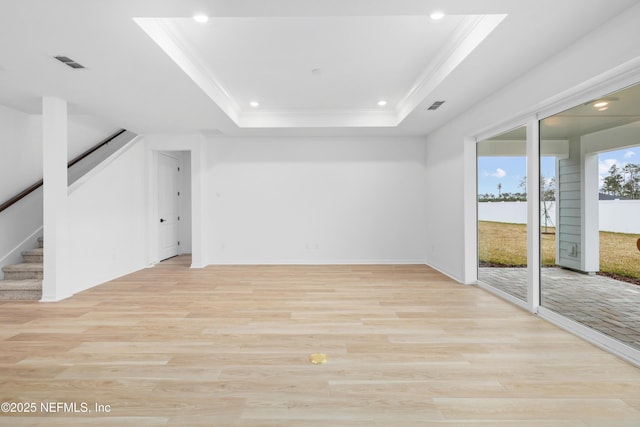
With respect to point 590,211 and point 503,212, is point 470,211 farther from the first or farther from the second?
point 590,211

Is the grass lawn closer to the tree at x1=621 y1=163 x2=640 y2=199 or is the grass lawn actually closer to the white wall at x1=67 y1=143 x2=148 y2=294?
the tree at x1=621 y1=163 x2=640 y2=199

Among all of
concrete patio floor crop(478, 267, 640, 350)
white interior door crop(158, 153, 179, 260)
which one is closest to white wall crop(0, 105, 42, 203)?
white interior door crop(158, 153, 179, 260)

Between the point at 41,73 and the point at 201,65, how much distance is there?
1.66 m

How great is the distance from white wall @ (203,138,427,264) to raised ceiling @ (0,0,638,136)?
124cm

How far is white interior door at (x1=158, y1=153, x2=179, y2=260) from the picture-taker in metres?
7.16

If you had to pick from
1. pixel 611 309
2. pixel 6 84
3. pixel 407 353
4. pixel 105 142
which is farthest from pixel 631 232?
pixel 105 142

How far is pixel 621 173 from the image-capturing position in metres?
2.82

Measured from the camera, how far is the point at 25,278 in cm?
463

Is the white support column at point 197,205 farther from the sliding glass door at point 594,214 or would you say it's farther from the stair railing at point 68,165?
the sliding glass door at point 594,214

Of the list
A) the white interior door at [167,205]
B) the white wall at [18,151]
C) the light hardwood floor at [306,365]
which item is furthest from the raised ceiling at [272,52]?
the light hardwood floor at [306,365]

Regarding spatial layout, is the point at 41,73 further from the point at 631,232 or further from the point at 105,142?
the point at 631,232

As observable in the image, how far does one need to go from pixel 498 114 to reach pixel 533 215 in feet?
4.48

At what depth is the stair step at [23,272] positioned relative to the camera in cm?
461

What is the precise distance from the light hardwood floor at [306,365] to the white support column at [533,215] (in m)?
0.26
